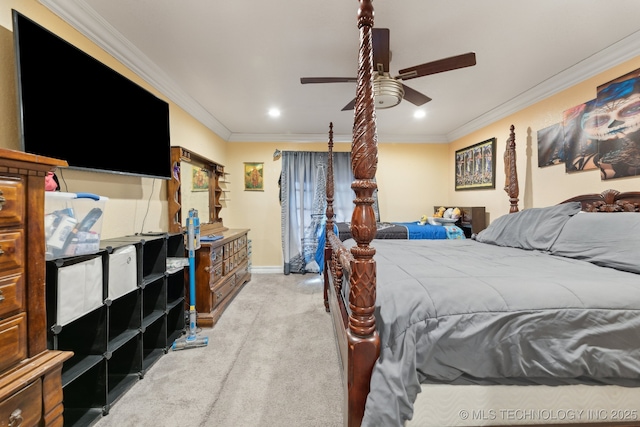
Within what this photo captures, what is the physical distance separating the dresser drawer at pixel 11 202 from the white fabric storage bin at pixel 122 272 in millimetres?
680

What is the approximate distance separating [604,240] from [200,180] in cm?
379

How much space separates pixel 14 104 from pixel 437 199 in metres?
5.22

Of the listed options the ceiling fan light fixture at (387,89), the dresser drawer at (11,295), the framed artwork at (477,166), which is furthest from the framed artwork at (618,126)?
the dresser drawer at (11,295)

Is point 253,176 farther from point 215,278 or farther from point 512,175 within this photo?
point 512,175

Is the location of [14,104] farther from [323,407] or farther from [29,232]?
[323,407]

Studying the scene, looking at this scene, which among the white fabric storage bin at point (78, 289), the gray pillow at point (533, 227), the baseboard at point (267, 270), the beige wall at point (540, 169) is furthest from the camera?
the baseboard at point (267, 270)

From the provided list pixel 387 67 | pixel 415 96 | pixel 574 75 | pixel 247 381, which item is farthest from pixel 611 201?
pixel 247 381

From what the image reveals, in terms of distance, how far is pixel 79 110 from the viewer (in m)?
1.63

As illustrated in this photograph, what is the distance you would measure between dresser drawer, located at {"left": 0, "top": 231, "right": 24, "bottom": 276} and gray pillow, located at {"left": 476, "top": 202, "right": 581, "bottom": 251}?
3.09 m

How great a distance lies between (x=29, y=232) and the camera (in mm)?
958

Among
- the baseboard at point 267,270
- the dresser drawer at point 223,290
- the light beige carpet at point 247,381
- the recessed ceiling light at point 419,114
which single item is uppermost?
the recessed ceiling light at point 419,114

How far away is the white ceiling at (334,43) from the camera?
1.70 metres

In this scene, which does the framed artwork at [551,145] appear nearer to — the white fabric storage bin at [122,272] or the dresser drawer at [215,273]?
the dresser drawer at [215,273]

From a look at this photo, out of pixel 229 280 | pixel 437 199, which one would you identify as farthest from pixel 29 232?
pixel 437 199
